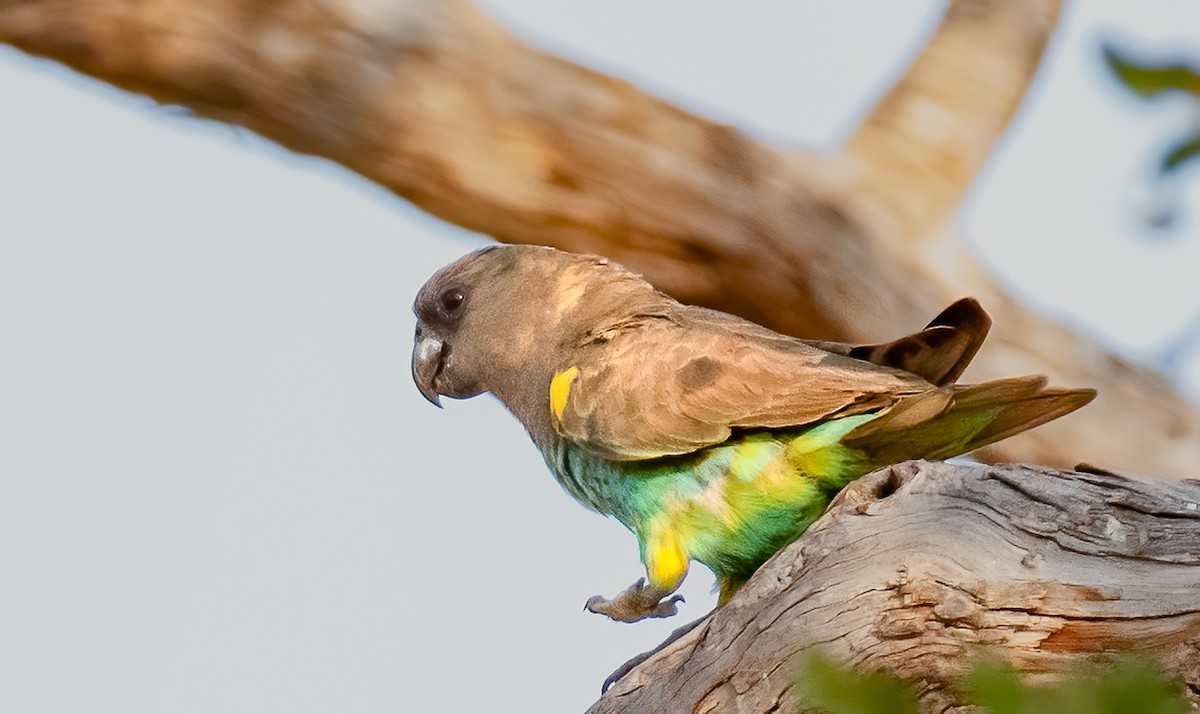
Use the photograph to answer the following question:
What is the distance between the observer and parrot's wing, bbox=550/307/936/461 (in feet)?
12.6

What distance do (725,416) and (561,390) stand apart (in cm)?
65

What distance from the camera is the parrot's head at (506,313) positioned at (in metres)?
4.61

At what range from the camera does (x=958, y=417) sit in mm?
3613

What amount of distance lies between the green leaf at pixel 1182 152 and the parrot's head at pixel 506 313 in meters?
3.17

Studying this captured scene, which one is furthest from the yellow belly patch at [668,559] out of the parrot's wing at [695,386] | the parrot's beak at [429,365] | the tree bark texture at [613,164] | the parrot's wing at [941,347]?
the tree bark texture at [613,164]

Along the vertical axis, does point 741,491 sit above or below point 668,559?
above

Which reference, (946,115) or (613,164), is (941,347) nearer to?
(613,164)

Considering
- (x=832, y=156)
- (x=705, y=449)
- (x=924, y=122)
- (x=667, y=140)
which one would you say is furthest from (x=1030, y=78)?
(x=705, y=449)

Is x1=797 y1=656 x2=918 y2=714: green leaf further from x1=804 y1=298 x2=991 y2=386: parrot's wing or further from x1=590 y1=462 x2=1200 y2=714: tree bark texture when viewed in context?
x1=804 y1=298 x2=991 y2=386: parrot's wing

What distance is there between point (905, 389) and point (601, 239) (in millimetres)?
2316

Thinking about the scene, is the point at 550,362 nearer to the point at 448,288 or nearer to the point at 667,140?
the point at 448,288

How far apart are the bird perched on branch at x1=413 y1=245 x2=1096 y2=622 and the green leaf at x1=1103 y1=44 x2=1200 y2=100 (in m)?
2.24

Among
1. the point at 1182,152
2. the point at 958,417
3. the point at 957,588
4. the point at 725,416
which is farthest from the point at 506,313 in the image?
the point at 1182,152

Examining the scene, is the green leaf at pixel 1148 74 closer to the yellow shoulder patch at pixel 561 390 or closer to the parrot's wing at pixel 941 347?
the parrot's wing at pixel 941 347
